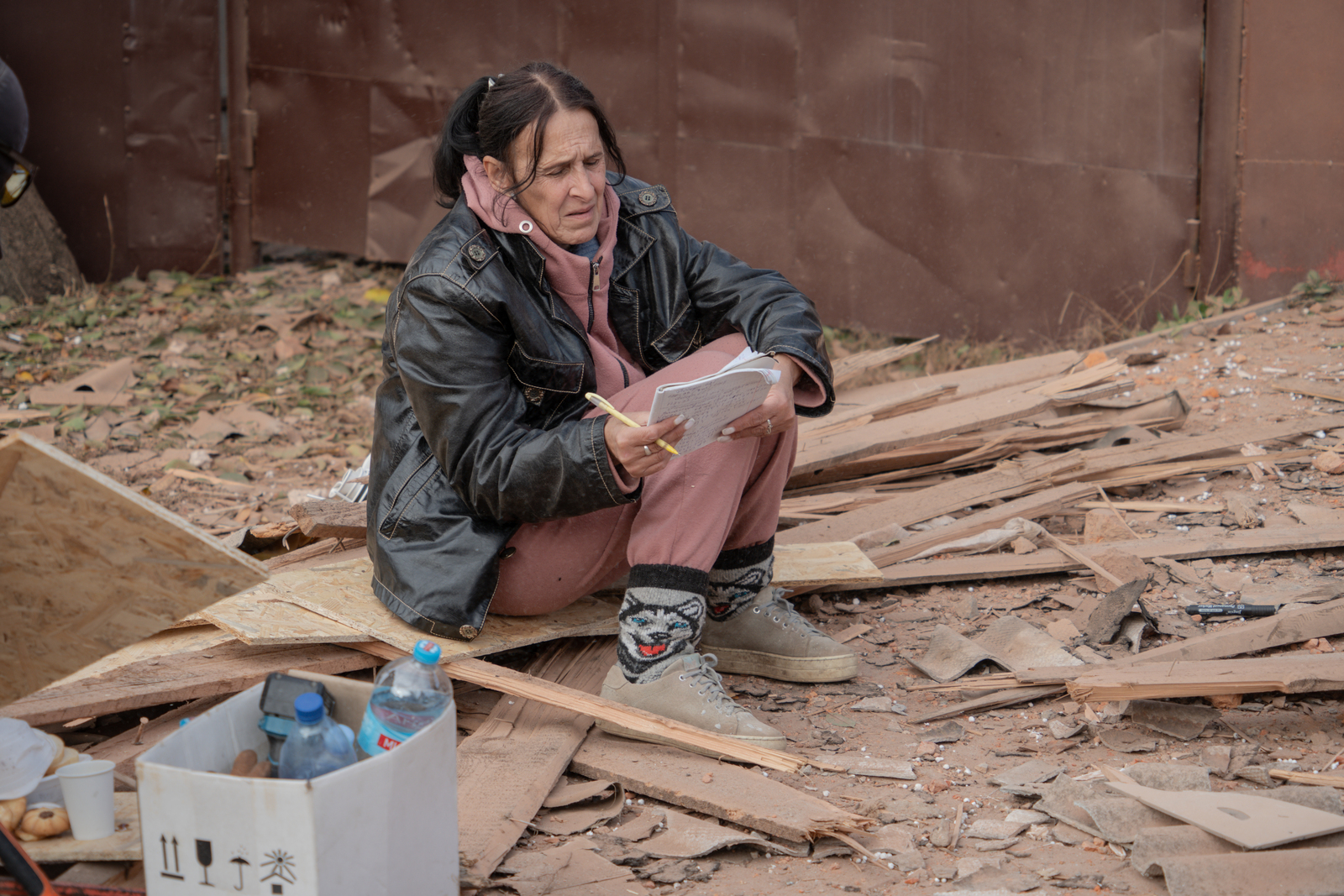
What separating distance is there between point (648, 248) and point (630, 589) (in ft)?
3.17

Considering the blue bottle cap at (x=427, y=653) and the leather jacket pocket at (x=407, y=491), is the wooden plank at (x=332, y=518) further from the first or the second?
the blue bottle cap at (x=427, y=653)

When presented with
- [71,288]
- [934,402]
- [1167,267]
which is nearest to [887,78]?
[1167,267]

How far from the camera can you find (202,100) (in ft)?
28.0

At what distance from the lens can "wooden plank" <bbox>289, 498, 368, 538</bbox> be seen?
3.78 metres

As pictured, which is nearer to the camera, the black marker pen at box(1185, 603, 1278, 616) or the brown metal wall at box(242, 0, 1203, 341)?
the black marker pen at box(1185, 603, 1278, 616)

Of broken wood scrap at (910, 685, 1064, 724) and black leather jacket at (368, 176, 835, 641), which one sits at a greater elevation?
black leather jacket at (368, 176, 835, 641)

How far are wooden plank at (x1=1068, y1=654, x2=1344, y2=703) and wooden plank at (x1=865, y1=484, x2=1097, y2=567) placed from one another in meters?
1.21

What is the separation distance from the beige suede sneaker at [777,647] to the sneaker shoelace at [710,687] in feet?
1.12

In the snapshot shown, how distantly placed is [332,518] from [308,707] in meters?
1.86

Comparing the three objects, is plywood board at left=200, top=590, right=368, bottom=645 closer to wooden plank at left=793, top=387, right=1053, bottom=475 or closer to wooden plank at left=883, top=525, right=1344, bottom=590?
wooden plank at left=883, top=525, right=1344, bottom=590

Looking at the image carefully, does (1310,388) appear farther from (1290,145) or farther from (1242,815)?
(1242,815)

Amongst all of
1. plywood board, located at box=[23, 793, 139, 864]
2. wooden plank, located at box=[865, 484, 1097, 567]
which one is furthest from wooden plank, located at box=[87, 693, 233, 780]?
wooden plank, located at box=[865, 484, 1097, 567]

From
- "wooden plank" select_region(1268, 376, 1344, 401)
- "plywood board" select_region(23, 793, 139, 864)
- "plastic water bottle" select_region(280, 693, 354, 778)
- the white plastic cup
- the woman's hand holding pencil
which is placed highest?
the woman's hand holding pencil

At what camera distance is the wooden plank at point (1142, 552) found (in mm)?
3848
